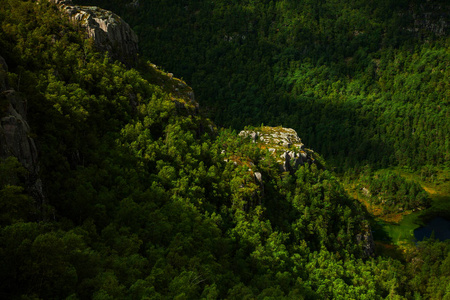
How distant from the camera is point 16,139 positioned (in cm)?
4675

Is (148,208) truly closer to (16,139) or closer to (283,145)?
(16,139)

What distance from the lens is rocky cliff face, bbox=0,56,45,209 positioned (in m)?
45.4

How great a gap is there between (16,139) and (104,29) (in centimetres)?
7680

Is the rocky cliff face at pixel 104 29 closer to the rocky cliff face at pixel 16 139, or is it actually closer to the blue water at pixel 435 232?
the rocky cliff face at pixel 16 139

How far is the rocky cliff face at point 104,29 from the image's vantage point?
109188 mm

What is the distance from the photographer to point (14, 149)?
46281 millimetres

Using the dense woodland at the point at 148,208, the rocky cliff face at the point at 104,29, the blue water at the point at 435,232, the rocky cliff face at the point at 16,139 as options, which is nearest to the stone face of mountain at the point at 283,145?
the dense woodland at the point at 148,208

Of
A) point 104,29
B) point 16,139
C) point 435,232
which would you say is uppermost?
point 16,139

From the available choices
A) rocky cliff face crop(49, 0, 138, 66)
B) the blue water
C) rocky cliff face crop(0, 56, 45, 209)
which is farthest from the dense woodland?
the blue water

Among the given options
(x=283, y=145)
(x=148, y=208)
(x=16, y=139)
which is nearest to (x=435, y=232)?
(x=283, y=145)

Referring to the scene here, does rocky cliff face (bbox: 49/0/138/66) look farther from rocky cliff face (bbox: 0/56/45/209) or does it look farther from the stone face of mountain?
rocky cliff face (bbox: 0/56/45/209)

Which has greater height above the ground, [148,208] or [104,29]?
[104,29]

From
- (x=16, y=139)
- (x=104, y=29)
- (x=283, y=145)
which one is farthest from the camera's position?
(x=283, y=145)

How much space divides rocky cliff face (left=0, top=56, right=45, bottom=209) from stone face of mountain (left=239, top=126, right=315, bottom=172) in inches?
3465
